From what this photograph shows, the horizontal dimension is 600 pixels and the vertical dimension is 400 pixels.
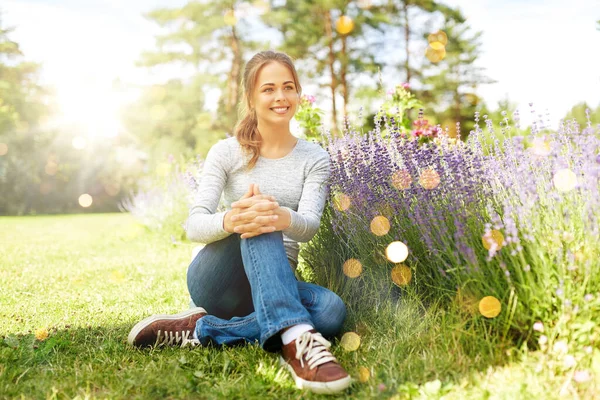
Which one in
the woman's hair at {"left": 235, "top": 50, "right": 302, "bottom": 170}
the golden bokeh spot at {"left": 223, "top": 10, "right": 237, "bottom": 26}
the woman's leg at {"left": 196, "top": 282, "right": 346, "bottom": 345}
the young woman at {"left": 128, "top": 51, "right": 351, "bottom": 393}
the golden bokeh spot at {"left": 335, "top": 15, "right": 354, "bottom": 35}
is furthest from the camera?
the golden bokeh spot at {"left": 223, "top": 10, "right": 237, "bottom": 26}

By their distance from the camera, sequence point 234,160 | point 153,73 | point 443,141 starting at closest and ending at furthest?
point 234,160 → point 443,141 → point 153,73

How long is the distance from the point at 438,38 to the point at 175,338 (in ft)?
58.3

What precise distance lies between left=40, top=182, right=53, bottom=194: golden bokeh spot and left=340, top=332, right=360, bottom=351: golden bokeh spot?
15.6m

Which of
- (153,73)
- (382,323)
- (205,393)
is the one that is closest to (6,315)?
(205,393)

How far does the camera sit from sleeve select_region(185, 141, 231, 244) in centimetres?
213

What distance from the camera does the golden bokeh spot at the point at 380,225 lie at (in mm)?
2309

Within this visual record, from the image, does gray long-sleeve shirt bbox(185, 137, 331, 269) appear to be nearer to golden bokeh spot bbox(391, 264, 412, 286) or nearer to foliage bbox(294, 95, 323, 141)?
golden bokeh spot bbox(391, 264, 412, 286)

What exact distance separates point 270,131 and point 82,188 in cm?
1562

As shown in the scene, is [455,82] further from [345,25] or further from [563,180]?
[563,180]

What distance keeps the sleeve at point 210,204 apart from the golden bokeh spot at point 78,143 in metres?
15.8

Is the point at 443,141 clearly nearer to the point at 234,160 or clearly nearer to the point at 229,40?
the point at 234,160

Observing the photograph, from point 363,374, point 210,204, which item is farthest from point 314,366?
point 210,204

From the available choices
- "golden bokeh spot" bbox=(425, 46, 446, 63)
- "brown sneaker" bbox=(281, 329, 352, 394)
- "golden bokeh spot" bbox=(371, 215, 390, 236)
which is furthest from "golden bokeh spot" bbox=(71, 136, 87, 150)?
"brown sneaker" bbox=(281, 329, 352, 394)

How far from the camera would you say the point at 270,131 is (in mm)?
2527
